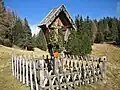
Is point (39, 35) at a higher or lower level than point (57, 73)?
higher

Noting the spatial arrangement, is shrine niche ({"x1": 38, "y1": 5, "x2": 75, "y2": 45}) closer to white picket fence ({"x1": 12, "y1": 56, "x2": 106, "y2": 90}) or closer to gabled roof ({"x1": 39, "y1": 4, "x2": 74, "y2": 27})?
gabled roof ({"x1": 39, "y1": 4, "x2": 74, "y2": 27})

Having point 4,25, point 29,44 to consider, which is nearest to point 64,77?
point 4,25

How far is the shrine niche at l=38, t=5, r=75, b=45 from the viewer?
15.9 meters

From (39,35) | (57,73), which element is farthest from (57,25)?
(39,35)

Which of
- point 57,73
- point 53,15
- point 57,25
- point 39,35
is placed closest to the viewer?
point 57,73

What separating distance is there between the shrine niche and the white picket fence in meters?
1.71

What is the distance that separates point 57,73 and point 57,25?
4004 millimetres

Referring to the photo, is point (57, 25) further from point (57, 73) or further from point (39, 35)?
point (39, 35)

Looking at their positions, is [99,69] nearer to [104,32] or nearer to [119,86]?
[119,86]

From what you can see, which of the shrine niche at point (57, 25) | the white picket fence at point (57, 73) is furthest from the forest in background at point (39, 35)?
the white picket fence at point (57, 73)

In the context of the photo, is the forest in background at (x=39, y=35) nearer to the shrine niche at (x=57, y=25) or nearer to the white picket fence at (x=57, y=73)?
the shrine niche at (x=57, y=25)

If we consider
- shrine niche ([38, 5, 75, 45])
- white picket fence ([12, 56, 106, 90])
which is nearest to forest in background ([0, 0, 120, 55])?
shrine niche ([38, 5, 75, 45])

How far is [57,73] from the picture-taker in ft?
47.2

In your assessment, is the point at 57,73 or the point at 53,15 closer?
the point at 57,73
